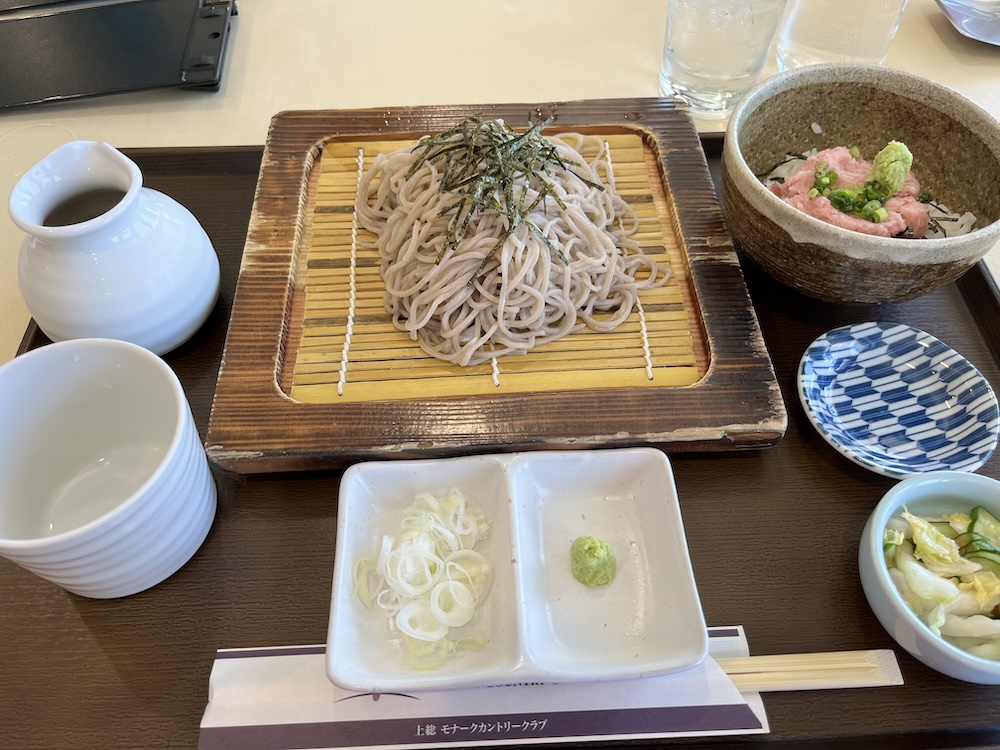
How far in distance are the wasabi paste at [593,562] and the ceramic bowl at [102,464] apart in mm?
625

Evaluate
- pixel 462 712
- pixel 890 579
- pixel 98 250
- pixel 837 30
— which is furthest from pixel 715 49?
pixel 462 712

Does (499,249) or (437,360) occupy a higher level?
(499,249)

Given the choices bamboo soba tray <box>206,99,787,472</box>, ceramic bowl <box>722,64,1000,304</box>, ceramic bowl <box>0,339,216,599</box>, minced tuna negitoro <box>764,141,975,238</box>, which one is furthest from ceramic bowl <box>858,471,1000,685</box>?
ceramic bowl <box>0,339,216,599</box>

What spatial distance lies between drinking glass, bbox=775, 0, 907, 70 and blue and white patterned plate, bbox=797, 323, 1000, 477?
1176 mm

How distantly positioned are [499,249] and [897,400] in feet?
2.72

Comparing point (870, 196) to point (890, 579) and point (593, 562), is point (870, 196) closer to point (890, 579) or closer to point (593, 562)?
point (890, 579)

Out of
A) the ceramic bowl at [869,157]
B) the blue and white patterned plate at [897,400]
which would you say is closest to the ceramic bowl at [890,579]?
the blue and white patterned plate at [897,400]

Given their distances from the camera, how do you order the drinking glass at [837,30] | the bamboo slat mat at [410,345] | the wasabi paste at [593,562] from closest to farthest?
1. the wasabi paste at [593,562]
2. the bamboo slat mat at [410,345]
3. the drinking glass at [837,30]

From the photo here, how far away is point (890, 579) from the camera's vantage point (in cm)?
104

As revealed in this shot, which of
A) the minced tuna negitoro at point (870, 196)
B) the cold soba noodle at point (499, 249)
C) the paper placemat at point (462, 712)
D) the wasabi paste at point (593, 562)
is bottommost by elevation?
the paper placemat at point (462, 712)

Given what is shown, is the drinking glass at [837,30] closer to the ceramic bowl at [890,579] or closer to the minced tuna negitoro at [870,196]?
the minced tuna negitoro at [870,196]

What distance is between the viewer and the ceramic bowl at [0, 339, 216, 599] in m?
0.99

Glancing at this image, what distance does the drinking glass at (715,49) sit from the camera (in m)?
1.83

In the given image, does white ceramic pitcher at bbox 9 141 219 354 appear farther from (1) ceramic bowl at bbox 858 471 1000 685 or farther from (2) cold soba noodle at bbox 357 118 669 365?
(1) ceramic bowl at bbox 858 471 1000 685
